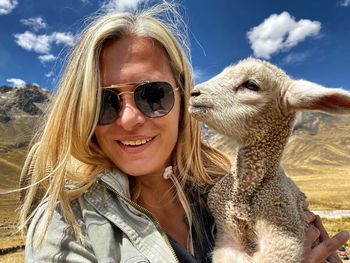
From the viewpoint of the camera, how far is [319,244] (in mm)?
4617

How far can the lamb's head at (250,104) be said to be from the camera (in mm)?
4535

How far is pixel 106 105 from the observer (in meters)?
4.41

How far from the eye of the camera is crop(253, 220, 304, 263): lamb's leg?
150 inches

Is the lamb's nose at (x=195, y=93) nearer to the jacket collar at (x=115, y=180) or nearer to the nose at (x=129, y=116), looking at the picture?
the nose at (x=129, y=116)

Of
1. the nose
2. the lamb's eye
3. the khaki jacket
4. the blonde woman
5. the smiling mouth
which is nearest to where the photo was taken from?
the khaki jacket

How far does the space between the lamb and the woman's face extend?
43cm

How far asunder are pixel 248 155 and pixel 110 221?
1560 millimetres

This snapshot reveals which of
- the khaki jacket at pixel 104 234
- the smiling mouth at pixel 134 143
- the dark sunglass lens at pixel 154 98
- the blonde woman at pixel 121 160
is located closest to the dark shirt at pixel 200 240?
the blonde woman at pixel 121 160

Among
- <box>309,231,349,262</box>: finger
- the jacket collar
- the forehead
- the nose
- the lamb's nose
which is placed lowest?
<box>309,231,349,262</box>: finger

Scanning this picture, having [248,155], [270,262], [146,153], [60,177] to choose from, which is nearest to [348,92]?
[248,155]

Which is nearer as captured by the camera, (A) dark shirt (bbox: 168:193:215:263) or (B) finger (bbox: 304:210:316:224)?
(A) dark shirt (bbox: 168:193:215:263)

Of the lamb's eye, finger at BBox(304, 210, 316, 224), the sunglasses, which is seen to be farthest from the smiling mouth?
finger at BBox(304, 210, 316, 224)

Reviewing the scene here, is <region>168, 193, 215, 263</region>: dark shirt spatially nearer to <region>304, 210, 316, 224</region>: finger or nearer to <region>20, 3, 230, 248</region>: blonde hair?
<region>20, 3, 230, 248</region>: blonde hair

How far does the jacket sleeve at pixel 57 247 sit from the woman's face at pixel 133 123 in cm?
90
